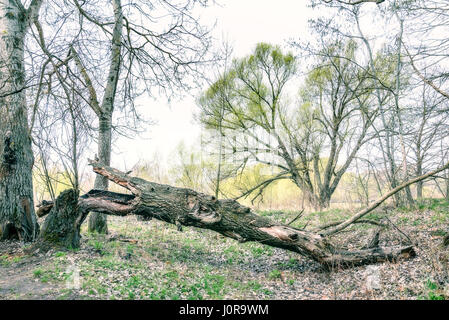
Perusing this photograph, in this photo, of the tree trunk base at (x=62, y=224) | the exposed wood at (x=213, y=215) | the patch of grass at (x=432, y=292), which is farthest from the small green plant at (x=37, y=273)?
the patch of grass at (x=432, y=292)

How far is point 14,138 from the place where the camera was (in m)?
6.44

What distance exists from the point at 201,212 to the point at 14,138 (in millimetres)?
4057

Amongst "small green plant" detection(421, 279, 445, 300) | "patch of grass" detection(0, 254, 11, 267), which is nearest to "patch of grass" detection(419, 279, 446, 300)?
"small green plant" detection(421, 279, 445, 300)

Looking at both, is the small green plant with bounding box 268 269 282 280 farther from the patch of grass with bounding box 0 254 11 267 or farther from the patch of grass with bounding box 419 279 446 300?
the patch of grass with bounding box 0 254 11 267

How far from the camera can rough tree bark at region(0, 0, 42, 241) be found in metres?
6.29

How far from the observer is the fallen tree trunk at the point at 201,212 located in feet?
19.4

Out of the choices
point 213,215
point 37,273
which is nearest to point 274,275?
point 213,215

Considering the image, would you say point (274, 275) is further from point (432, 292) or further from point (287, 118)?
point (287, 118)

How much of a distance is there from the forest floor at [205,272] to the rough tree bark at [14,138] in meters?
0.46

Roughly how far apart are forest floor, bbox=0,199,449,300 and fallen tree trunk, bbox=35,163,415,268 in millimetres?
534

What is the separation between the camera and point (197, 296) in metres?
4.62

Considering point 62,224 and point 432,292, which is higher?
point 62,224

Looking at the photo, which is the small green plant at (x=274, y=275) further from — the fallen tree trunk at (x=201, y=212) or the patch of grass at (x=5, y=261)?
the patch of grass at (x=5, y=261)
